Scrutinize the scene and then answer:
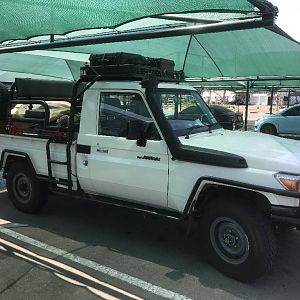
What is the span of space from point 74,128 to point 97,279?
2.25 meters

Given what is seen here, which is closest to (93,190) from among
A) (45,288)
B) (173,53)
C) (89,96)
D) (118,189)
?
(118,189)

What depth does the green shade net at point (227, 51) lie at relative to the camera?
1137 centimetres

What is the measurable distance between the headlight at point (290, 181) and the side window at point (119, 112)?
1694 mm

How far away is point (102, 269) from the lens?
4.77 metres

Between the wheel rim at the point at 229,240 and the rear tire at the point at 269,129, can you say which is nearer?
the wheel rim at the point at 229,240

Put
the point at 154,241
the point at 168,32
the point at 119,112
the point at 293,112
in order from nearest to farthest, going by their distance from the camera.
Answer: the point at 119,112 < the point at 154,241 < the point at 168,32 < the point at 293,112

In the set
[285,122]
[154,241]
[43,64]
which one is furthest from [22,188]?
[285,122]

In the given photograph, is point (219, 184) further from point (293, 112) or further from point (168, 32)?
point (293, 112)

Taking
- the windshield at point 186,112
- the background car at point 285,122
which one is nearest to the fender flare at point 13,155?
the windshield at point 186,112

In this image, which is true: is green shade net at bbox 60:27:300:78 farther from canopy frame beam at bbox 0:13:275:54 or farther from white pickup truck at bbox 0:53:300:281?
white pickup truck at bbox 0:53:300:281

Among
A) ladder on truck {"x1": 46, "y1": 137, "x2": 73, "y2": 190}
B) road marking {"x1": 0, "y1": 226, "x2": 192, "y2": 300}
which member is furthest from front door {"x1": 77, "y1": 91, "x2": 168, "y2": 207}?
road marking {"x1": 0, "y1": 226, "x2": 192, "y2": 300}

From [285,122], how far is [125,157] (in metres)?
15.6

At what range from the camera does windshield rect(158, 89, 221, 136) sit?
17.4 feet

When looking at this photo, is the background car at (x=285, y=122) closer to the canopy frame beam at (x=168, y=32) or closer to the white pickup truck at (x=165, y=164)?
the white pickup truck at (x=165, y=164)
